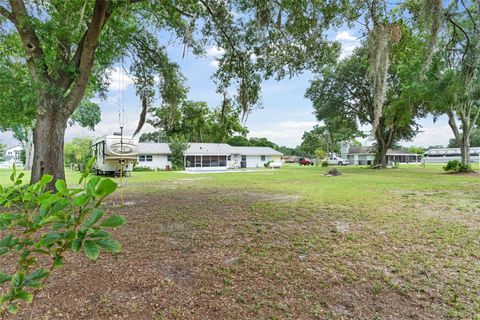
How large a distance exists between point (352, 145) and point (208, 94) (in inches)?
2120

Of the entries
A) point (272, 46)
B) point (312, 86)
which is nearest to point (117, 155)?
point (272, 46)

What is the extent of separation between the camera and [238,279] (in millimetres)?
2750

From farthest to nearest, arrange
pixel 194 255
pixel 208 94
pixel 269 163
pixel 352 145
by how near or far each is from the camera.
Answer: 1. pixel 352 145
2. pixel 269 163
3. pixel 208 94
4. pixel 194 255

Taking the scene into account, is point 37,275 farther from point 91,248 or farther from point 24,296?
point 91,248

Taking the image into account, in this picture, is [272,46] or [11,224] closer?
[11,224]

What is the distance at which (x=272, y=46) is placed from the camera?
7.04 metres

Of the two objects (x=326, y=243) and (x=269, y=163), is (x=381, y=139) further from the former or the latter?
(x=326, y=243)

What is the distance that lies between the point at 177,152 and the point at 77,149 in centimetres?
1462

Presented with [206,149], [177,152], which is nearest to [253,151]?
[206,149]

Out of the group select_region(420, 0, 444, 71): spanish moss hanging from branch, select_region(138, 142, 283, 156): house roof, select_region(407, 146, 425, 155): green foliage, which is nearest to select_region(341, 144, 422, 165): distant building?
select_region(407, 146, 425, 155): green foliage

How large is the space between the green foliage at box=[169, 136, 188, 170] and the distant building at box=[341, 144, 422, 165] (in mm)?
35940

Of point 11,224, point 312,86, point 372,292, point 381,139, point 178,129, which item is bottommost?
point 372,292

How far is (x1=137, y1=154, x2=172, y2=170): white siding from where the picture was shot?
27.9 m

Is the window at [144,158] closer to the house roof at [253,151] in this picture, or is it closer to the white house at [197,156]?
the white house at [197,156]
